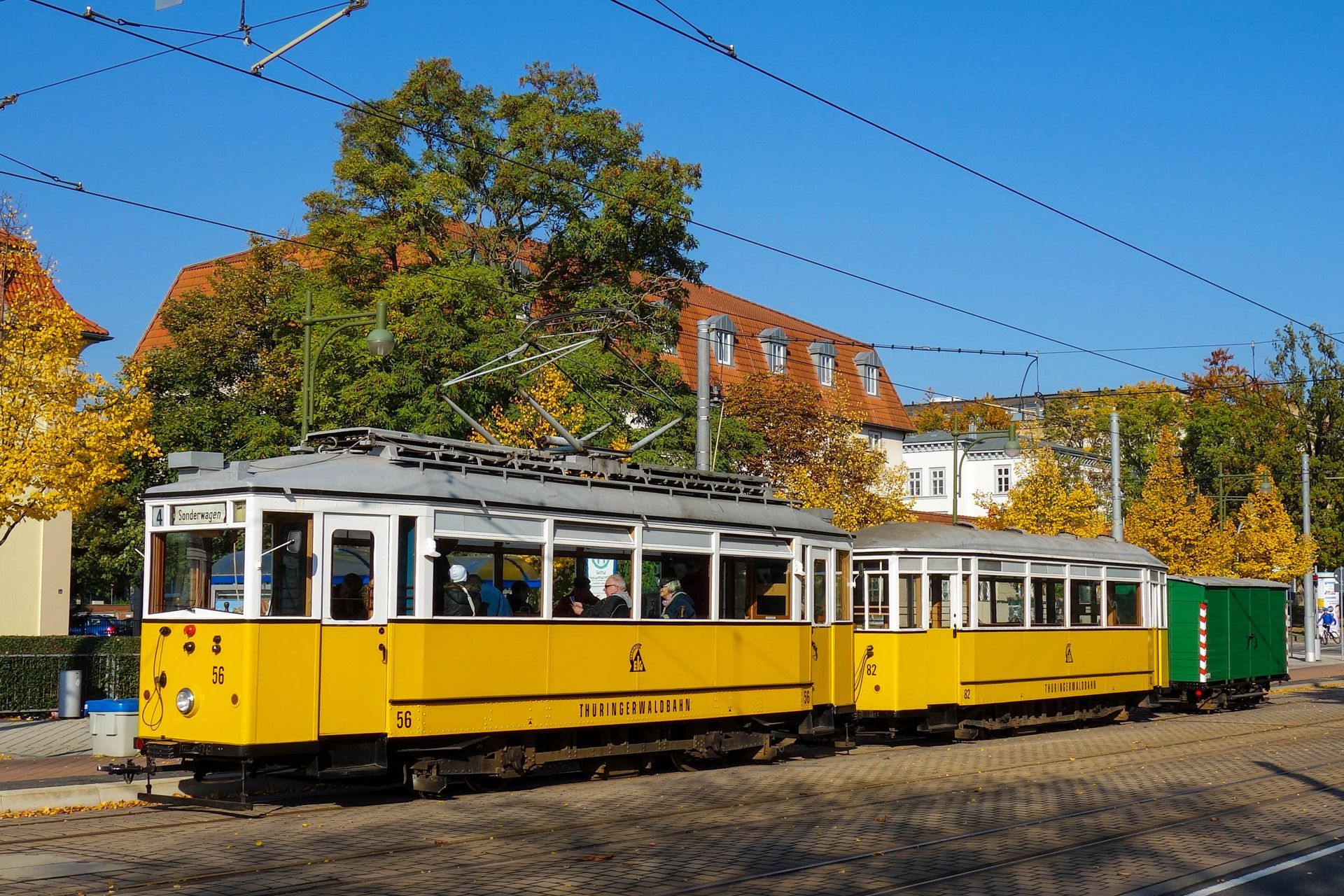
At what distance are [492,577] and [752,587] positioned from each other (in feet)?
13.5

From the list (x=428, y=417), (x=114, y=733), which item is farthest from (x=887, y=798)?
(x=428, y=417)

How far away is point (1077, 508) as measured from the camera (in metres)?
46.6

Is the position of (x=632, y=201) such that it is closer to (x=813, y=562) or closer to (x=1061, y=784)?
(x=813, y=562)

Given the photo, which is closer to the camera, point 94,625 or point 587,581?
point 587,581

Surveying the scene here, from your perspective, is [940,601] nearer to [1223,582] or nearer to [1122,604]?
[1122,604]

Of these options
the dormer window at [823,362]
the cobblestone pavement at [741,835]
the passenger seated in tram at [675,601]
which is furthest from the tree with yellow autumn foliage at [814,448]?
the passenger seated in tram at [675,601]

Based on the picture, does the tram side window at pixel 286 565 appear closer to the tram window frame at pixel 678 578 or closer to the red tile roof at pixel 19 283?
the tram window frame at pixel 678 578

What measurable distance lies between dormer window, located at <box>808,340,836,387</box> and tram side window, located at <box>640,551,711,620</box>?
4805cm

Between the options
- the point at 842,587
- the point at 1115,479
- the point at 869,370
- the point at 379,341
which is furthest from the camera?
the point at 869,370

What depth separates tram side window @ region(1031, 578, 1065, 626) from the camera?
22656 mm

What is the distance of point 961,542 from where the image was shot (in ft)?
69.6

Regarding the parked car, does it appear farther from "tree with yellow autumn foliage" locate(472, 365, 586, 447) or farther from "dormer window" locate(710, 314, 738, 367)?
"tree with yellow autumn foliage" locate(472, 365, 586, 447)

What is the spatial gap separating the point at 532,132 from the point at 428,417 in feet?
29.4

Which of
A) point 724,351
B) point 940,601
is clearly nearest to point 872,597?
point 940,601
